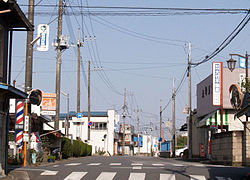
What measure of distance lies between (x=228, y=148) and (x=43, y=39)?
12.9 m

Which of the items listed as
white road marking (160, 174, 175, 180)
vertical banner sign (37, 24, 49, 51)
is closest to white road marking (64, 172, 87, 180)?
white road marking (160, 174, 175, 180)

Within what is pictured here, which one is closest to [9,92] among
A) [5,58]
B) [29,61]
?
[5,58]

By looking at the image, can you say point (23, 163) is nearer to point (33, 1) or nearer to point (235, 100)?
point (33, 1)

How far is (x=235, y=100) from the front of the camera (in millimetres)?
28953

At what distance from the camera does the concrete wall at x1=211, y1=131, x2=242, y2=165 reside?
2505cm

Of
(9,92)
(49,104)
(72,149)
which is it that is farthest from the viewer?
(72,149)

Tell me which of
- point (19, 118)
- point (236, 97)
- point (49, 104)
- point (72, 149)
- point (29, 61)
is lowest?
point (72, 149)

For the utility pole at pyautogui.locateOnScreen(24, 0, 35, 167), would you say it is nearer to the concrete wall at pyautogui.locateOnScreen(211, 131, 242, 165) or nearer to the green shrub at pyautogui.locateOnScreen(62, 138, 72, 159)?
the green shrub at pyautogui.locateOnScreen(62, 138, 72, 159)

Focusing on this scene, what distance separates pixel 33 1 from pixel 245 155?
47.6ft

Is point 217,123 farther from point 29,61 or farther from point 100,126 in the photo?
point 100,126

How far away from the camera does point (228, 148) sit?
2627 cm

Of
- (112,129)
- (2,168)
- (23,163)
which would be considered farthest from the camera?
(112,129)

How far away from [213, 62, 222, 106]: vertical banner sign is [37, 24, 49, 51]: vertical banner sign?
16.6 metres

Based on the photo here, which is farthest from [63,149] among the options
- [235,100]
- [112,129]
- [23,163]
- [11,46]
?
[112,129]
